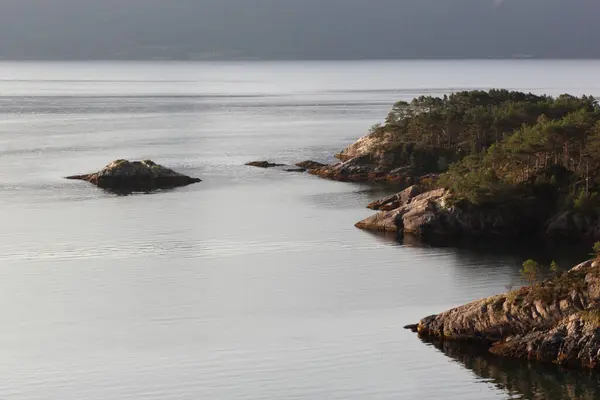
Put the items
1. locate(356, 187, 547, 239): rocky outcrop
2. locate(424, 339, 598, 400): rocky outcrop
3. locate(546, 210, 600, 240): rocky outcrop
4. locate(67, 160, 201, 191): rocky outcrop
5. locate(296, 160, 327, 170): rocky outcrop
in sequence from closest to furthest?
locate(424, 339, 598, 400): rocky outcrop < locate(546, 210, 600, 240): rocky outcrop < locate(356, 187, 547, 239): rocky outcrop < locate(67, 160, 201, 191): rocky outcrop < locate(296, 160, 327, 170): rocky outcrop

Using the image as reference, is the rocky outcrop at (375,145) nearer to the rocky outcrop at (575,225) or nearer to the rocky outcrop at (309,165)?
the rocky outcrop at (309,165)

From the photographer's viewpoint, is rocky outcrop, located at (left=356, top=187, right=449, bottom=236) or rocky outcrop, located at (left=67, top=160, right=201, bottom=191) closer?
rocky outcrop, located at (left=356, top=187, right=449, bottom=236)

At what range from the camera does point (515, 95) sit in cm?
19700

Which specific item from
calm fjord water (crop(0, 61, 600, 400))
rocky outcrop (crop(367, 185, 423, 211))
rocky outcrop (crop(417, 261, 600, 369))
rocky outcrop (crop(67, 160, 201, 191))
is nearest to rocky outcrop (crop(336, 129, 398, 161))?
calm fjord water (crop(0, 61, 600, 400))

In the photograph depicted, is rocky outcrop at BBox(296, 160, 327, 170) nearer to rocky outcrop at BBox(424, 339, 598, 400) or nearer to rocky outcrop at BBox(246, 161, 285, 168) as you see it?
rocky outcrop at BBox(246, 161, 285, 168)

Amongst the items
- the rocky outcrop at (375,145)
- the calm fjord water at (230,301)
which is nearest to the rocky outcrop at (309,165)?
the rocky outcrop at (375,145)

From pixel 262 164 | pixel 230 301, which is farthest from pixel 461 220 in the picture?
pixel 262 164

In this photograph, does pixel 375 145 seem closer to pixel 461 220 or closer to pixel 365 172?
pixel 365 172

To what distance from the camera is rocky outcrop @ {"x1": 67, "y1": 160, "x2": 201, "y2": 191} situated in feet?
515

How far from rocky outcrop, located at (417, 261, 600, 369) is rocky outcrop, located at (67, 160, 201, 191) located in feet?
293

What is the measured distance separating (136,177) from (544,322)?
320 ft

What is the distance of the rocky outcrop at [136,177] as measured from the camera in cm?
15700

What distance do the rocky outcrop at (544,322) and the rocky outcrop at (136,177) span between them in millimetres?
89408

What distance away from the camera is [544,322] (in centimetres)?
6862
